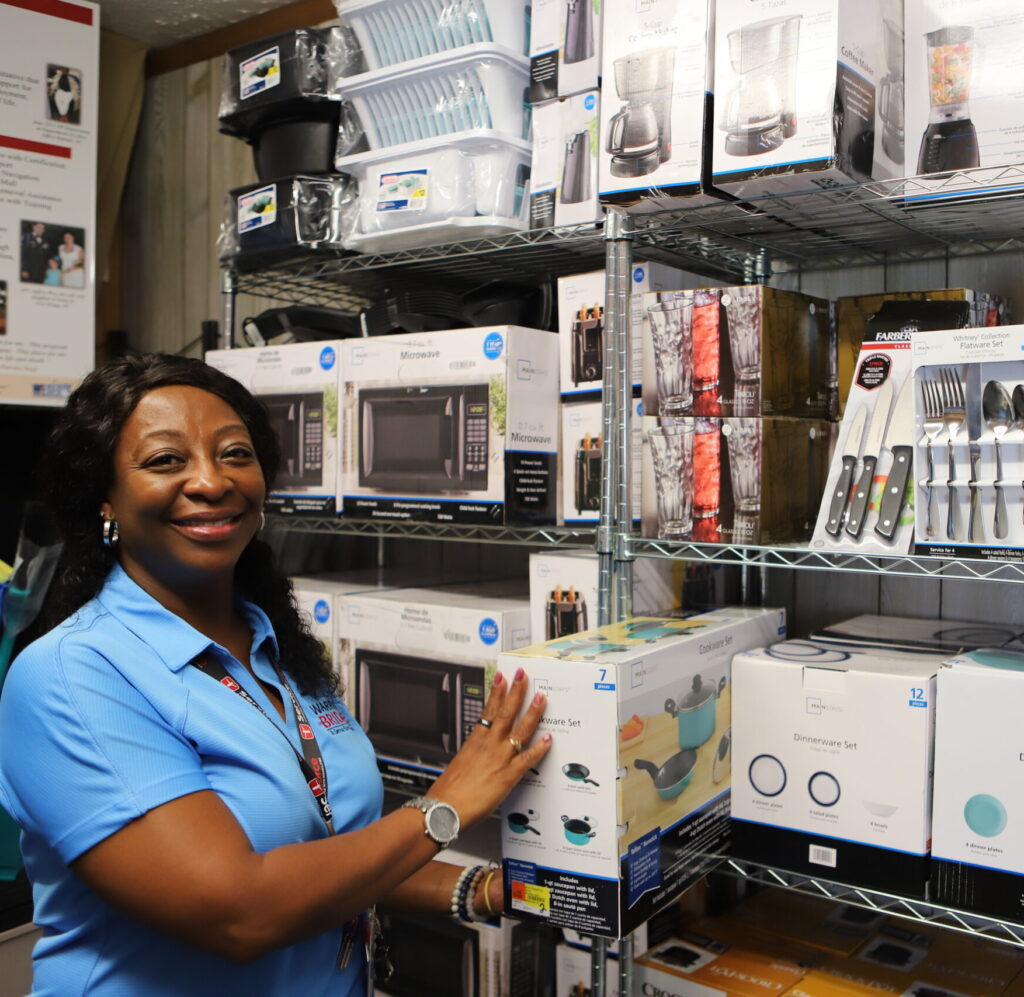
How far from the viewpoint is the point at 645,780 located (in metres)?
1.48

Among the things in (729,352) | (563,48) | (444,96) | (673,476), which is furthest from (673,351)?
(444,96)

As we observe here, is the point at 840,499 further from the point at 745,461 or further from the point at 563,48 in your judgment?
A: the point at 563,48

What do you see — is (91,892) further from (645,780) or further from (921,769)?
(921,769)

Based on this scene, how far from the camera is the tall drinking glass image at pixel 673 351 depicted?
1.74m

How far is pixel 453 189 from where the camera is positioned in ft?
6.70

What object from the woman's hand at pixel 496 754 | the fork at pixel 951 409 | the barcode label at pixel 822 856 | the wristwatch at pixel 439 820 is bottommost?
the barcode label at pixel 822 856

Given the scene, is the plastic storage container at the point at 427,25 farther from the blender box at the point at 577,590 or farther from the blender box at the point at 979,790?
the blender box at the point at 979,790

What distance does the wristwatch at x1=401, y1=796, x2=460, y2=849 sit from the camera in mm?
1330

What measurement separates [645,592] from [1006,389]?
0.73 meters

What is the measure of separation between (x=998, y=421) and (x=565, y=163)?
965 millimetres

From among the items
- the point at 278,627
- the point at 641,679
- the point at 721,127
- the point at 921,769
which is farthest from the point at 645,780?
the point at 721,127

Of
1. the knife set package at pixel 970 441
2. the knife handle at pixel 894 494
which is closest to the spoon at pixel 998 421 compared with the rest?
the knife set package at pixel 970 441

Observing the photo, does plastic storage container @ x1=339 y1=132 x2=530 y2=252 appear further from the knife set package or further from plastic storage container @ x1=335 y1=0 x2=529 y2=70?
the knife set package

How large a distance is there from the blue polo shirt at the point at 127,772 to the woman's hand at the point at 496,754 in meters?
0.18
